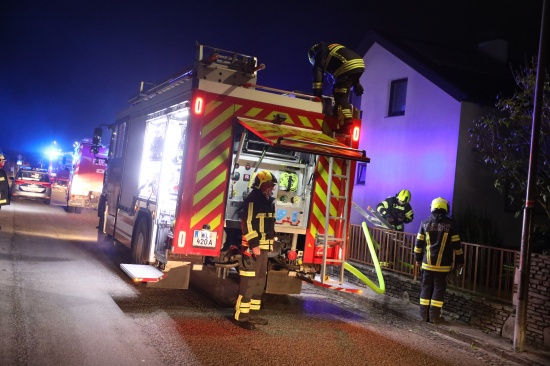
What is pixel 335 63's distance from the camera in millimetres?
8336

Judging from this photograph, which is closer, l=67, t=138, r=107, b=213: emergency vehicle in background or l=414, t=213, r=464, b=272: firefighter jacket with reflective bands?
l=414, t=213, r=464, b=272: firefighter jacket with reflective bands

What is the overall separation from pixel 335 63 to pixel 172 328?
14.7 ft

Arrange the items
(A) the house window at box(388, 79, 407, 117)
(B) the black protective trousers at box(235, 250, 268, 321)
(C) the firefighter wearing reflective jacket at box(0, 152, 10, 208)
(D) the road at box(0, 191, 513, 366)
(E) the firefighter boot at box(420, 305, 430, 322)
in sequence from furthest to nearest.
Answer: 1. (A) the house window at box(388, 79, 407, 117)
2. (C) the firefighter wearing reflective jacket at box(0, 152, 10, 208)
3. (E) the firefighter boot at box(420, 305, 430, 322)
4. (B) the black protective trousers at box(235, 250, 268, 321)
5. (D) the road at box(0, 191, 513, 366)

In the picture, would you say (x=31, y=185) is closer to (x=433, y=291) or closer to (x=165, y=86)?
(x=165, y=86)

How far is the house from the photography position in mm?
14062

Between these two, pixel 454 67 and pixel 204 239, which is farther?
pixel 454 67

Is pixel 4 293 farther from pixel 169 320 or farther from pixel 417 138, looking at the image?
pixel 417 138

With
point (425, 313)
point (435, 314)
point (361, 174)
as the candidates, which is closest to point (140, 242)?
point (425, 313)

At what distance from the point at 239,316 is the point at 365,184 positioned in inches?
433

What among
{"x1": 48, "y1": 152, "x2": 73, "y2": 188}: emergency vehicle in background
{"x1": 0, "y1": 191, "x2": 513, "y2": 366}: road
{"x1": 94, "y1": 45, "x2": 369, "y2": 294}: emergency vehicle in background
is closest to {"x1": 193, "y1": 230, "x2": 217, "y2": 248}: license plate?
{"x1": 94, "y1": 45, "x2": 369, "y2": 294}: emergency vehicle in background

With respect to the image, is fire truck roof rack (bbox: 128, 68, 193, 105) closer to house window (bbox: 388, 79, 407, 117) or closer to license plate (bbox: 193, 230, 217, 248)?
license plate (bbox: 193, 230, 217, 248)

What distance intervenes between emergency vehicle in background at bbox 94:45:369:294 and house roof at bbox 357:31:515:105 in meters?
7.05

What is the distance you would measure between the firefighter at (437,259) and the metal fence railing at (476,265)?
1.43ft

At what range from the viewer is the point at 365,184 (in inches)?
685
